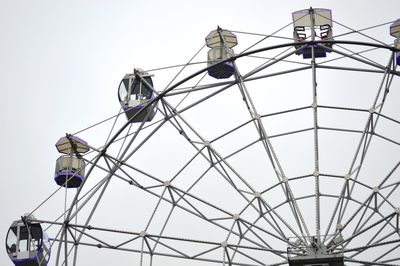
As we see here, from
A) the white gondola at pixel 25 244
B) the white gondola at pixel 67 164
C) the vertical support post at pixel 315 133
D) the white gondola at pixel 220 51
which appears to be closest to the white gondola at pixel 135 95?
the white gondola at pixel 220 51

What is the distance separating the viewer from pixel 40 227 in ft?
122

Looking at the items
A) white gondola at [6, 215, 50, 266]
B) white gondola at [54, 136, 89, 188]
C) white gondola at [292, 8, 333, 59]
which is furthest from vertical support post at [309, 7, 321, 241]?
white gondola at [6, 215, 50, 266]

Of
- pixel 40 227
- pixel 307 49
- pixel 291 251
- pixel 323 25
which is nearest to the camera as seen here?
pixel 291 251

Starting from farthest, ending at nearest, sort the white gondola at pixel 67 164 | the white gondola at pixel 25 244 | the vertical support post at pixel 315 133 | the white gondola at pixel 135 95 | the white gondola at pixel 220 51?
the white gondola at pixel 67 164 < the white gondola at pixel 25 244 < the white gondola at pixel 135 95 < the white gondola at pixel 220 51 < the vertical support post at pixel 315 133

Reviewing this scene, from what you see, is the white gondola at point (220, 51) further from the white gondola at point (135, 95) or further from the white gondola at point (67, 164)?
the white gondola at point (67, 164)

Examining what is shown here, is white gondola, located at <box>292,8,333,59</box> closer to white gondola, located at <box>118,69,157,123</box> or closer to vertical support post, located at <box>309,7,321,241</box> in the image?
vertical support post, located at <box>309,7,321,241</box>

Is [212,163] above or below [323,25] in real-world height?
below

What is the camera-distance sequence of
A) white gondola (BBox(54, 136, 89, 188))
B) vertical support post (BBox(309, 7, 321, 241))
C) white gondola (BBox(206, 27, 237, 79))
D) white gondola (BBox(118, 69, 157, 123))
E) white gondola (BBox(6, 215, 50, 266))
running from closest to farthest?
vertical support post (BBox(309, 7, 321, 241)), white gondola (BBox(206, 27, 237, 79)), white gondola (BBox(118, 69, 157, 123)), white gondola (BBox(6, 215, 50, 266)), white gondola (BBox(54, 136, 89, 188))

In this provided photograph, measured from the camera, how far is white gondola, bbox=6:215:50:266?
37531 mm

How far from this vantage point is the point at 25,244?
1483 inches

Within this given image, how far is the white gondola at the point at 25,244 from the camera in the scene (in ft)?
123

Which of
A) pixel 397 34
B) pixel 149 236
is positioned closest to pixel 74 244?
pixel 149 236

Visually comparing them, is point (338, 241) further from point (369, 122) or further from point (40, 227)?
point (40, 227)

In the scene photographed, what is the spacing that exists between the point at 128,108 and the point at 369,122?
9.89m
